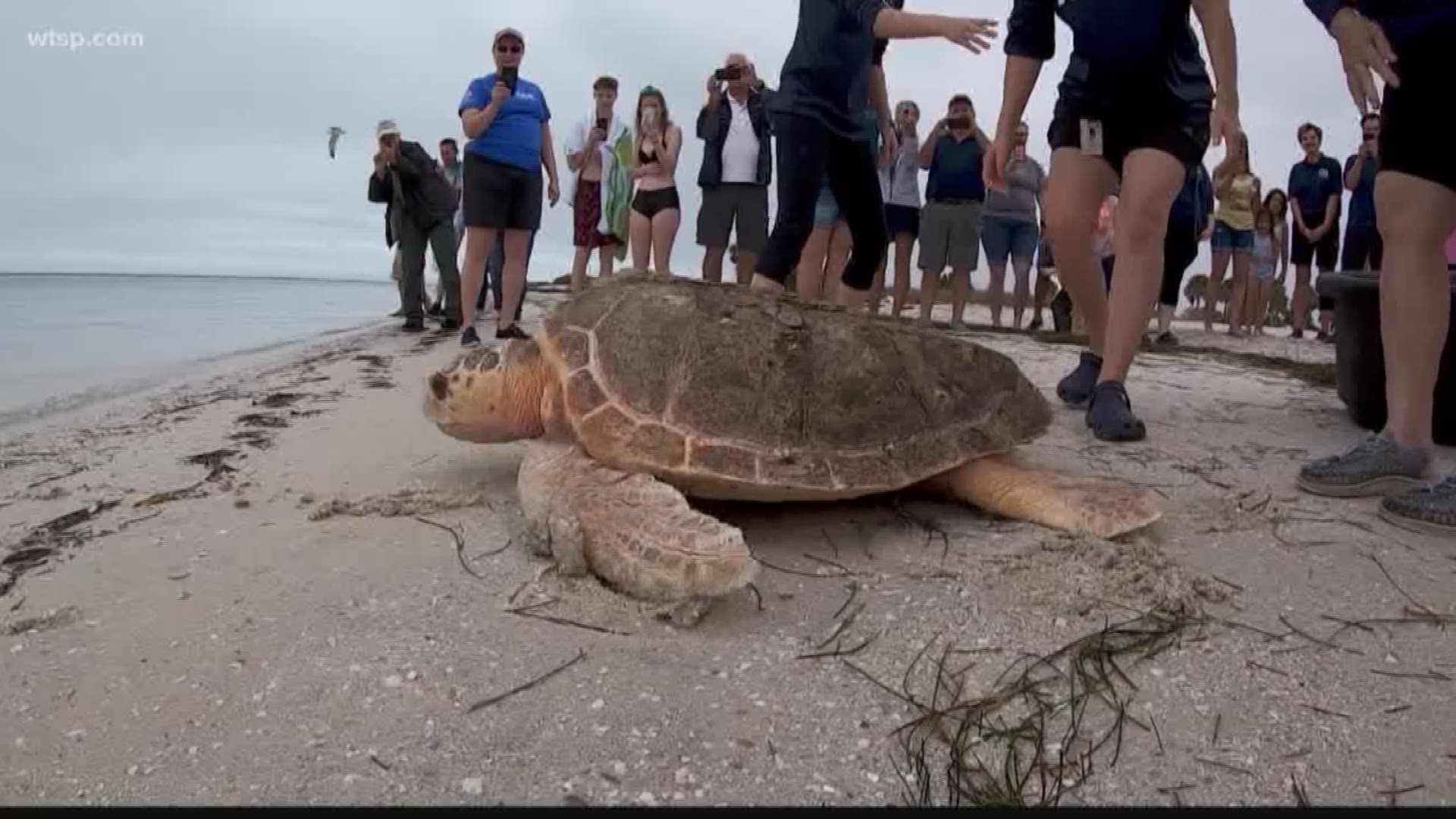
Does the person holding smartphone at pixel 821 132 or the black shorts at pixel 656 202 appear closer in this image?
the person holding smartphone at pixel 821 132

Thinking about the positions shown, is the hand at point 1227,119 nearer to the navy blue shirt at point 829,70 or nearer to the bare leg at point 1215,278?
the navy blue shirt at point 829,70

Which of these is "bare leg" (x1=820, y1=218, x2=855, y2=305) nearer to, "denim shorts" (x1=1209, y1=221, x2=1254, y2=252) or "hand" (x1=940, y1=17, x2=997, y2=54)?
"hand" (x1=940, y1=17, x2=997, y2=54)

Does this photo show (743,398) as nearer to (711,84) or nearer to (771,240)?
(771,240)

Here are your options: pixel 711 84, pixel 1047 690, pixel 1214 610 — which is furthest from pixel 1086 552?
pixel 711 84

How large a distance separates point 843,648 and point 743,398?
2.64ft

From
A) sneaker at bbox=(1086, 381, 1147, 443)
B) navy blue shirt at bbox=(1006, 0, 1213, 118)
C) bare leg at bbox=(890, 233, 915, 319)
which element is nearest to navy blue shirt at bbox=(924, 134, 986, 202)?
bare leg at bbox=(890, 233, 915, 319)

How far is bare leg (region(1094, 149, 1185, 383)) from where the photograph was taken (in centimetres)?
306

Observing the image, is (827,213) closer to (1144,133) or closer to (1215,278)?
(1144,133)

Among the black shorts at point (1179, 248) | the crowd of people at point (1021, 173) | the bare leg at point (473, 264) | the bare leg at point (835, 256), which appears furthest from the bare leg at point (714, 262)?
the black shorts at point (1179, 248)

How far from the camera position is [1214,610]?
→ 1763 millimetres

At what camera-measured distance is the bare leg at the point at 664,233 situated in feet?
21.6

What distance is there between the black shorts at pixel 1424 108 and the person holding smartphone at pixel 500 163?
4457 millimetres

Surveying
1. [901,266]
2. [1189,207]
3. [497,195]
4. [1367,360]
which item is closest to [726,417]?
[1367,360]

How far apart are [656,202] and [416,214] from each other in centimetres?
245
